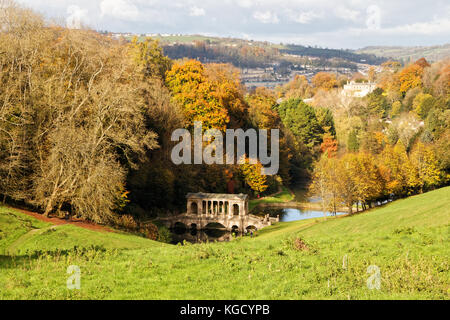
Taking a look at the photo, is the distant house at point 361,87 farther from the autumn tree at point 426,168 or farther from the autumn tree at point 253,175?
the autumn tree at point 253,175

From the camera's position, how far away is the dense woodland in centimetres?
3161

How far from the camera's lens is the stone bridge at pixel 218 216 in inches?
2279

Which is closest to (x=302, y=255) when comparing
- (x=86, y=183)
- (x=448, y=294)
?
(x=448, y=294)

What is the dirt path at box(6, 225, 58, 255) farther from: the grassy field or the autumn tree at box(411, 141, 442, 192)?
the autumn tree at box(411, 141, 442, 192)

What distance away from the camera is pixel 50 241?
2198cm

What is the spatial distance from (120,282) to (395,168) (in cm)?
5352

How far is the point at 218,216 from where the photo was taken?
59906mm

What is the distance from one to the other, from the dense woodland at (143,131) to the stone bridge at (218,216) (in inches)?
81.5

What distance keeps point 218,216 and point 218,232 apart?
232 centimetres

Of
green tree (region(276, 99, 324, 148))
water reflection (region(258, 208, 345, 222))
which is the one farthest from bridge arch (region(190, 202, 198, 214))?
green tree (region(276, 99, 324, 148))

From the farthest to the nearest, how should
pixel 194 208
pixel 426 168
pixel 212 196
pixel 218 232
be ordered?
pixel 194 208 → pixel 426 168 → pixel 218 232 → pixel 212 196

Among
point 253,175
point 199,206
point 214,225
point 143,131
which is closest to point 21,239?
point 143,131

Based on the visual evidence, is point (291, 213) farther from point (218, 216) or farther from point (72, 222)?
point (72, 222)

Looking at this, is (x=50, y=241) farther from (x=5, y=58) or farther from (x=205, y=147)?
(x=205, y=147)
